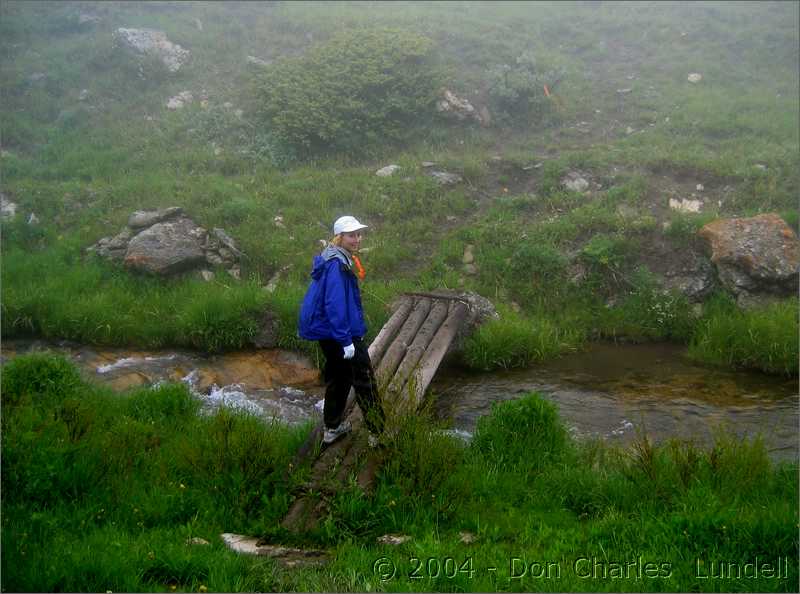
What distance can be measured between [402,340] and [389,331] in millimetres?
320

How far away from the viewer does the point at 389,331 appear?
851 cm

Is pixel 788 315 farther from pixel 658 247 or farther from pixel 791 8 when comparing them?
pixel 791 8

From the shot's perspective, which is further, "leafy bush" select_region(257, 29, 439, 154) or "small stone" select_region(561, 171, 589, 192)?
"leafy bush" select_region(257, 29, 439, 154)

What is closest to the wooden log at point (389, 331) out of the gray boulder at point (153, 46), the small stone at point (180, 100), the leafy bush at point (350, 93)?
the leafy bush at point (350, 93)

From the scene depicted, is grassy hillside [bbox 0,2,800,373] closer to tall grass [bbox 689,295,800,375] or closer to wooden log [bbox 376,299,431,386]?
tall grass [bbox 689,295,800,375]

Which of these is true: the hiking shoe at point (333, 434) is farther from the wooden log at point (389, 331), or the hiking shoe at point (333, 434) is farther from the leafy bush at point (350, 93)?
the leafy bush at point (350, 93)

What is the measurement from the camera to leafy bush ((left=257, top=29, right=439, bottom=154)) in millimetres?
14273

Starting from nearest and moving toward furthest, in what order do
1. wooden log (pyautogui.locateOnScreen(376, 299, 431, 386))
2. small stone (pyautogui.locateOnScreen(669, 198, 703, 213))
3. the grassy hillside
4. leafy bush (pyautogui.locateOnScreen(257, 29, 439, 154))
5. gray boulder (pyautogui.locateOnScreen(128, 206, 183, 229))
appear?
wooden log (pyautogui.locateOnScreen(376, 299, 431, 386)) → the grassy hillside → gray boulder (pyautogui.locateOnScreen(128, 206, 183, 229)) → small stone (pyautogui.locateOnScreen(669, 198, 703, 213)) → leafy bush (pyautogui.locateOnScreen(257, 29, 439, 154))

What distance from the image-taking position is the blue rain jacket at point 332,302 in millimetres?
5652

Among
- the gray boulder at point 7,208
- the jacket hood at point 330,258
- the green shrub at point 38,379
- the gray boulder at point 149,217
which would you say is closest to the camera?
the jacket hood at point 330,258

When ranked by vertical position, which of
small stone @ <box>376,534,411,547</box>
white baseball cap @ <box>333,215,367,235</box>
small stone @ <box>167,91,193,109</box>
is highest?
white baseball cap @ <box>333,215,367,235</box>

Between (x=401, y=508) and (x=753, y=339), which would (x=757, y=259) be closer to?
(x=753, y=339)

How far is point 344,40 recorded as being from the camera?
17.0 meters

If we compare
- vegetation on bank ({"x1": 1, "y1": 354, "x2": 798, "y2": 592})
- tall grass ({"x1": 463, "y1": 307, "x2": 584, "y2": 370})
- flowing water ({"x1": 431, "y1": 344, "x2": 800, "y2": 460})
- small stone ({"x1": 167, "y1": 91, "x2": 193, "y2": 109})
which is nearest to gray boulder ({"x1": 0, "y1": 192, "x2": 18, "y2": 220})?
small stone ({"x1": 167, "y1": 91, "x2": 193, "y2": 109})
